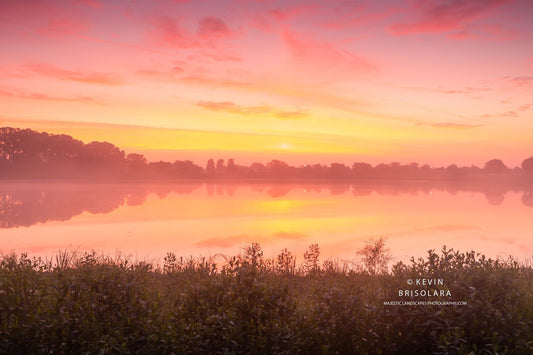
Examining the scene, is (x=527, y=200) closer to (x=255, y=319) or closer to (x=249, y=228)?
(x=249, y=228)

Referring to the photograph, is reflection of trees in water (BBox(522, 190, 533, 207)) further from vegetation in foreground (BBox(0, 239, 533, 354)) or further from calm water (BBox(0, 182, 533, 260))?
vegetation in foreground (BBox(0, 239, 533, 354))

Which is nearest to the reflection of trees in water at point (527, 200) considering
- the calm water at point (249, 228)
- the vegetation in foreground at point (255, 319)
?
the calm water at point (249, 228)

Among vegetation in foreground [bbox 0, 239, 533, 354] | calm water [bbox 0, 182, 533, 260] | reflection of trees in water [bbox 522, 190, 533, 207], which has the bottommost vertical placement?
calm water [bbox 0, 182, 533, 260]

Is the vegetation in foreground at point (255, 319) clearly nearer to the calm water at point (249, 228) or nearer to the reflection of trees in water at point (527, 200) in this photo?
the calm water at point (249, 228)

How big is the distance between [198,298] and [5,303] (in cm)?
374

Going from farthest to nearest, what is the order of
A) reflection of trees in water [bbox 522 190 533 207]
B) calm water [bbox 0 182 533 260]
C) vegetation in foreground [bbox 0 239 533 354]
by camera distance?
1. reflection of trees in water [bbox 522 190 533 207]
2. calm water [bbox 0 182 533 260]
3. vegetation in foreground [bbox 0 239 533 354]

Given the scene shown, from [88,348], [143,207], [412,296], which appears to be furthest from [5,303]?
[143,207]

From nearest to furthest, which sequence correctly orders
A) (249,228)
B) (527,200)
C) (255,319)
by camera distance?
(255,319), (249,228), (527,200)

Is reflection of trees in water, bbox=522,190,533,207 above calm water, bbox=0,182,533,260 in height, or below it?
above

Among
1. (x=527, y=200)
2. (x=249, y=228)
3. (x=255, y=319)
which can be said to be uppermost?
(x=255, y=319)

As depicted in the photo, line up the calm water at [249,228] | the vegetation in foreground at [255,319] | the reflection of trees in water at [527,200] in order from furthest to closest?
1. the reflection of trees in water at [527,200]
2. the calm water at [249,228]
3. the vegetation in foreground at [255,319]

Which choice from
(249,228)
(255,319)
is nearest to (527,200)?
(249,228)

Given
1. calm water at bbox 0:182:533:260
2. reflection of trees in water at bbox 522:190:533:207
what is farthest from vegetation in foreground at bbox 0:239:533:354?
reflection of trees in water at bbox 522:190:533:207

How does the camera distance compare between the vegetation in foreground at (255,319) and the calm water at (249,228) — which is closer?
the vegetation in foreground at (255,319)
